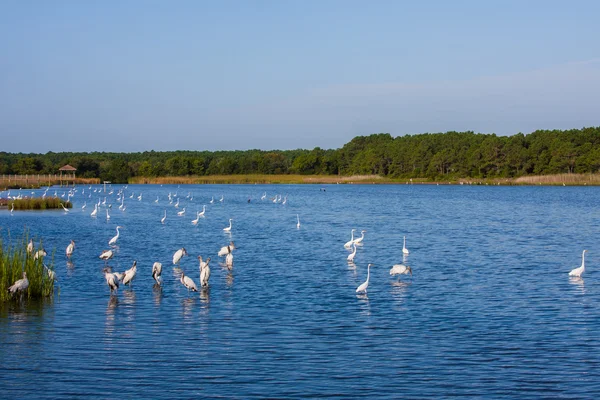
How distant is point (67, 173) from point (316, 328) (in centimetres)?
11957

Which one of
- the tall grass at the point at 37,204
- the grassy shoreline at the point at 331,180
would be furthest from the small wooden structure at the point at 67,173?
the tall grass at the point at 37,204

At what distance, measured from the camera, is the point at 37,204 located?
47.0 m

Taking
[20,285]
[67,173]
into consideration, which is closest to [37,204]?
[20,285]

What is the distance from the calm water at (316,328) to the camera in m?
9.34

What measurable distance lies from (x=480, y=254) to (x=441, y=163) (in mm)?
87075

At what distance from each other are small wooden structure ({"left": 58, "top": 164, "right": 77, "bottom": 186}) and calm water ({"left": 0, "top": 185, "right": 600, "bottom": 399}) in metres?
85.9

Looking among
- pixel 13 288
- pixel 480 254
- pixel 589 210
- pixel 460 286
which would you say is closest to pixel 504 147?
pixel 589 210

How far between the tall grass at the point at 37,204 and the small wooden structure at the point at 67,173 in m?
55.2

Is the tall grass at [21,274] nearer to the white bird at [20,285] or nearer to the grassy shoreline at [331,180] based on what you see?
the white bird at [20,285]

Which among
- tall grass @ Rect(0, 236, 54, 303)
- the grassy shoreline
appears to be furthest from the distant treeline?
tall grass @ Rect(0, 236, 54, 303)

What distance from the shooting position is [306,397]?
8766 mm

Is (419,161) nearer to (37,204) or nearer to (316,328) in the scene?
(37,204)

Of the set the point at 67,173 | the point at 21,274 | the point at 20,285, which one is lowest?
the point at 20,285

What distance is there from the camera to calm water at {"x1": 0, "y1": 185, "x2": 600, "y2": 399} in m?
9.34
